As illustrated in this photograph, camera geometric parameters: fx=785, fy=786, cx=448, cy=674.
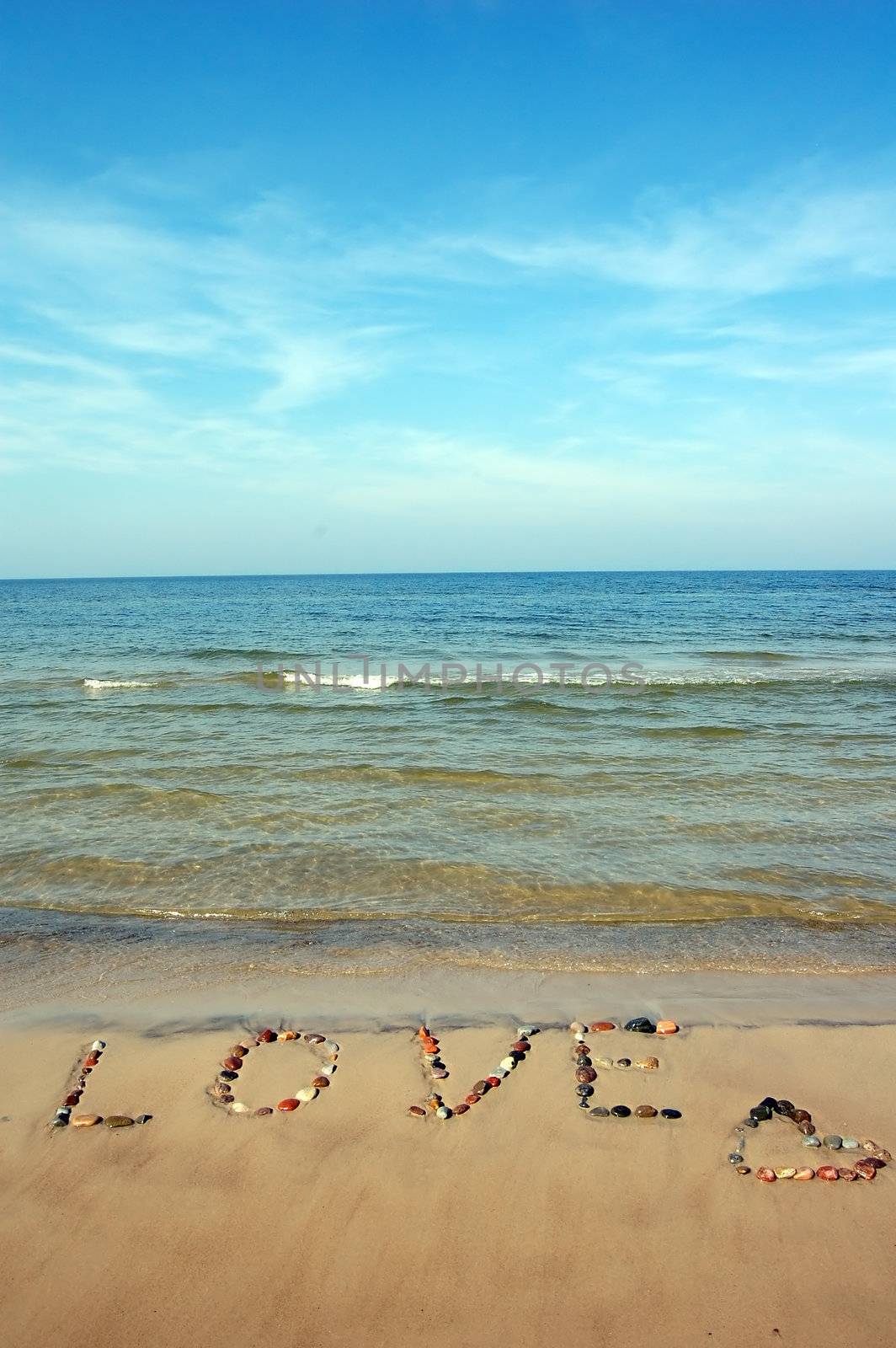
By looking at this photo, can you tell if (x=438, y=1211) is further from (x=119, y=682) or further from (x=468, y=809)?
(x=119, y=682)

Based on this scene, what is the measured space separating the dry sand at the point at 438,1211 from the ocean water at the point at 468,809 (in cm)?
172

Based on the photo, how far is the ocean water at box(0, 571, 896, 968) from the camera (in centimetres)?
662

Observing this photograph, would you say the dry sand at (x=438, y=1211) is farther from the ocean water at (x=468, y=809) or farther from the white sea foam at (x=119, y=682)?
the white sea foam at (x=119, y=682)

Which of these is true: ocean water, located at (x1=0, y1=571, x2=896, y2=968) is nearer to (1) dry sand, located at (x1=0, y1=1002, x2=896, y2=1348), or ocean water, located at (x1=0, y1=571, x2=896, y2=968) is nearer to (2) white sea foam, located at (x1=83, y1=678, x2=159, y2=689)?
(2) white sea foam, located at (x1=83, y1=678, x2=159, y2=689)

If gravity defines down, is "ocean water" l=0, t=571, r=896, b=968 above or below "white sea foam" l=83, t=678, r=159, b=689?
below

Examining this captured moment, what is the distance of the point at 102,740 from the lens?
13.6 meters

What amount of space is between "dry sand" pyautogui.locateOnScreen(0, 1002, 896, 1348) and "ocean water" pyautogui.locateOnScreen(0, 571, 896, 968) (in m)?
1.72

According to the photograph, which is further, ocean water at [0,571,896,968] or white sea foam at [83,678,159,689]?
white sea foam at [83,678,159,689]

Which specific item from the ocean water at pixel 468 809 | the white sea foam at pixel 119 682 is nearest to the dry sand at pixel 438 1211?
the ocean water at pixel 468 809

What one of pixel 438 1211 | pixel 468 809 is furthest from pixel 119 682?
pixel 438 1211

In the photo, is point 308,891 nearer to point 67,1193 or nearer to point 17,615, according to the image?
point 67,1193

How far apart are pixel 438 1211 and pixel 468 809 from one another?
6.47 metres

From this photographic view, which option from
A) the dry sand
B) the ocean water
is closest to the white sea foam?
the ocean water

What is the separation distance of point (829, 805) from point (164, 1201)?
868 centimetres
